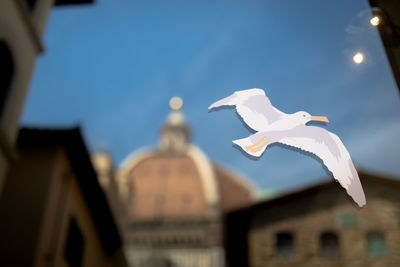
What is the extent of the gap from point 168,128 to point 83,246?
259 feet

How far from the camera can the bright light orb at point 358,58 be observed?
330 centimetres

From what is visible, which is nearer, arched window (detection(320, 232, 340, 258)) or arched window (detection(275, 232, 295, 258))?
arched window (detection(320, 232, 340, 258))

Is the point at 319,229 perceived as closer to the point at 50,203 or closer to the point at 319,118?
the point at 50,203

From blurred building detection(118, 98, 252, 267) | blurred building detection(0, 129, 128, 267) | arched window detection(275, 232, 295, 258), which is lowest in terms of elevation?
blurred building detection(118, 98, 252, 267)

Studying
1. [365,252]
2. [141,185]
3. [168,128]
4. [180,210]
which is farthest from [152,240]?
[365,252]

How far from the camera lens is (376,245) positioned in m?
18.2

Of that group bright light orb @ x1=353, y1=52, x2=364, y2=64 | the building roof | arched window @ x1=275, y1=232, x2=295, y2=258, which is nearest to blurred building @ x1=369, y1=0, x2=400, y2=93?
bright light orb @ x1=353, y1=52, x2=364, y2=64

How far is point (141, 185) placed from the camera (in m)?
82.5

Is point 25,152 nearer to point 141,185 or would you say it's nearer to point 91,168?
point 91,168

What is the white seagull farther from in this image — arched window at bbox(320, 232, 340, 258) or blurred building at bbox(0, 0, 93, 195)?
arched window at bbox(320, 232, 340, 258)

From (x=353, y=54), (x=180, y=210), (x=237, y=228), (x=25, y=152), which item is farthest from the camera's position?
(x=180, y=210)

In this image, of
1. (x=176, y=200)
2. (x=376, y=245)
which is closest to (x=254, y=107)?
(x=376, y=245)

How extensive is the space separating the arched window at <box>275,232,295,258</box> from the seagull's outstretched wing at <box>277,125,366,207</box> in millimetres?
16813

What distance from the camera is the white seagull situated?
2.82m
